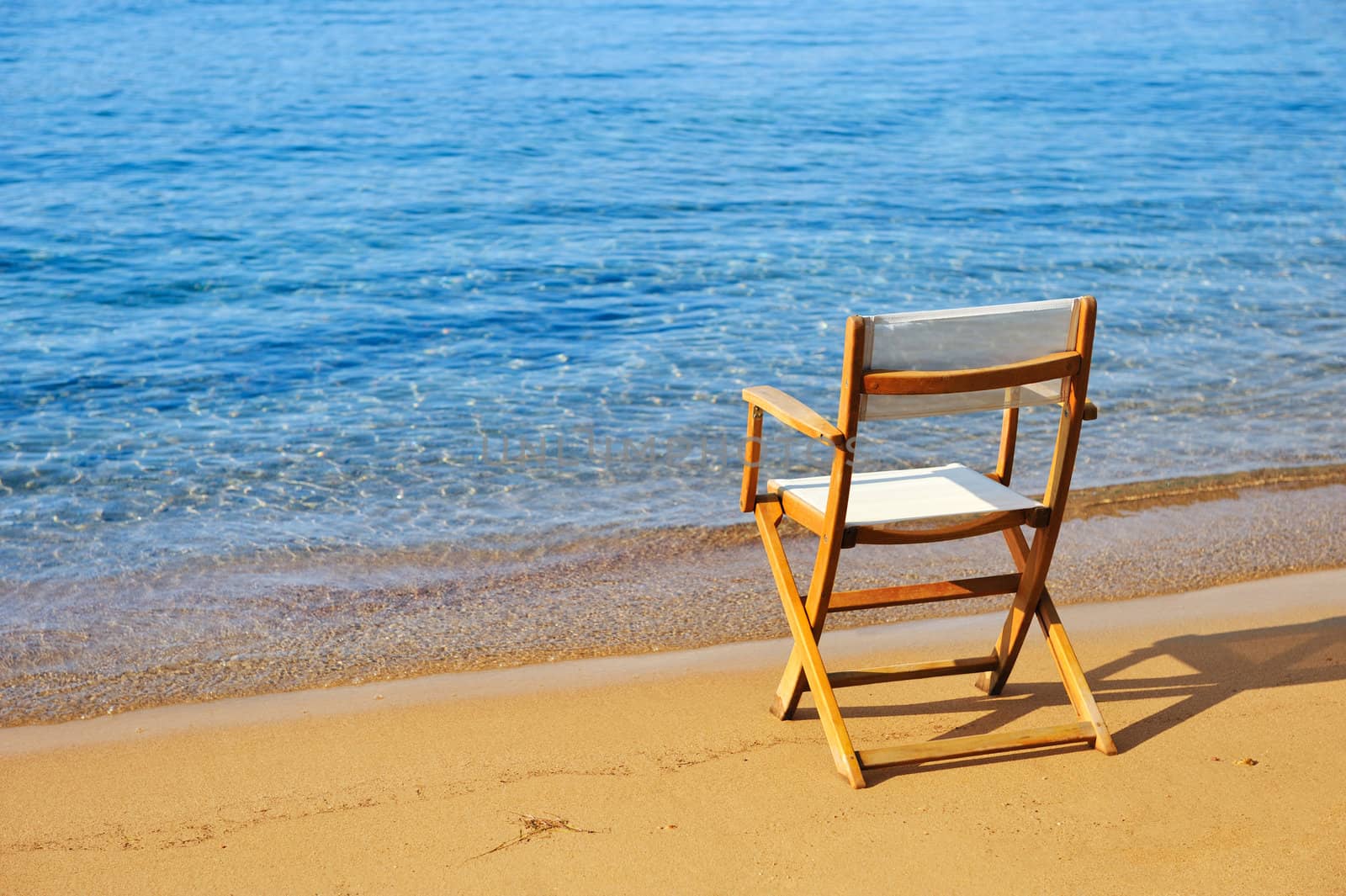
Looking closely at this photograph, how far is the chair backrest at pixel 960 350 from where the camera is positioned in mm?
2859

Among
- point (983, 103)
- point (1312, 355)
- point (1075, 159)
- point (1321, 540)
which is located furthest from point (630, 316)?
point (983, 103)

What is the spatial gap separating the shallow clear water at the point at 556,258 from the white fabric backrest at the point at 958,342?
2.44 m

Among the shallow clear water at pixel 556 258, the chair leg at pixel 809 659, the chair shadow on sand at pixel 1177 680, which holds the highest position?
the chair leg at pixel 809 659

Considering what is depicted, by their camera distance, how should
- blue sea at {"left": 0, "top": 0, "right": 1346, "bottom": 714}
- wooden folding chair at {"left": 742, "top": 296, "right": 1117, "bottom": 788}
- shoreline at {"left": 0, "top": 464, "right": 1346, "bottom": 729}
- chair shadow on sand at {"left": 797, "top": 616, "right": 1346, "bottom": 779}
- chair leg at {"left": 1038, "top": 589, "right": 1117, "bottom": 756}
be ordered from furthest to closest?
blue sea at {"left": 0, "top": 0, "right": 1346, "bottom": 714} → shoreline at {"left": 0, "top": 464, "right": 1346, "bottom": 729} → chair shadow on sand at {"left": 797, "top": 616, "right": 1346, "bottom": 779} → chair leg at {"left": 1038, "top": 589, "right": 1117, "bottom": 756} → wooden folding chair at {"left": 742, "top": 296, "right": 1117, "bottom": 788}

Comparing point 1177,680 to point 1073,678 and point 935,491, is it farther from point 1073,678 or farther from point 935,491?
point 935,491

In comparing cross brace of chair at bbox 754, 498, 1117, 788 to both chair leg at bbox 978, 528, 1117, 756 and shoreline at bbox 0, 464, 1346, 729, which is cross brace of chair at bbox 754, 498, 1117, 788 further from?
shoreline at bbox 0, 464, 1346, 729

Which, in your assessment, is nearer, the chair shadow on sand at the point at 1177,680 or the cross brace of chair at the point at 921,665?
the cross brace of chair at the point at 921,665

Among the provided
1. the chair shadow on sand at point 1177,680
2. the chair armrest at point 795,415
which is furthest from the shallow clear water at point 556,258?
the chair armrest at point 795,415

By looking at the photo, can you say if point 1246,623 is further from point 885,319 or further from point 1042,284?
point 1042,284

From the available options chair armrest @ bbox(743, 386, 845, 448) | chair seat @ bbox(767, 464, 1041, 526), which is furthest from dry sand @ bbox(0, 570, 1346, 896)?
chair armrest @ bbox(743, 386, 845, 448)

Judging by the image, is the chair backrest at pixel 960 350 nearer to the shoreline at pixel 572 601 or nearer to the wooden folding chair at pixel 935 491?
the wooden folding chair at pixel 935 491

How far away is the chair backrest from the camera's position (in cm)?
286

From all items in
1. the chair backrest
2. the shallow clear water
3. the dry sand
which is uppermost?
the chair backrest

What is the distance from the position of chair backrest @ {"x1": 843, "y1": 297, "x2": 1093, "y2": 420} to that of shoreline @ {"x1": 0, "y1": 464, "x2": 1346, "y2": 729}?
1343mm
